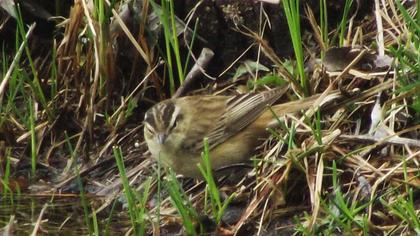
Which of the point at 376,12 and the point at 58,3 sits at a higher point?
the point at 58,3

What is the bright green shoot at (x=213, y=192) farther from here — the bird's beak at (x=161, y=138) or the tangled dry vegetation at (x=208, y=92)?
the bird's beak at (x=161, y=138)

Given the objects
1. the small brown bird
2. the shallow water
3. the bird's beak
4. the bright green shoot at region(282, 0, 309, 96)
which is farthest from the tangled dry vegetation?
the bird's beak

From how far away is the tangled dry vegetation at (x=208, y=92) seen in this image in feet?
24.2

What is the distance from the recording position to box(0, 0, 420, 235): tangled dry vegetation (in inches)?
290

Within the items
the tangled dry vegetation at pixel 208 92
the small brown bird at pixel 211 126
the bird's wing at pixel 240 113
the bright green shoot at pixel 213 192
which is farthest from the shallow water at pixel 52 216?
the bird's wing at pixel 240 113

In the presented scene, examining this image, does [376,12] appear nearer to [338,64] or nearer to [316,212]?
[338,64]

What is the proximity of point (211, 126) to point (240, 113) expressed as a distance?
0.26 metres

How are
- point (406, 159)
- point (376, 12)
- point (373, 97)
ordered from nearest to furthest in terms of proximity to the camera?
point (406, 159) < point (373, 97) < point (376, 12)

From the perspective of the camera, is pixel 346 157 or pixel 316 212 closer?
pixel 316 212

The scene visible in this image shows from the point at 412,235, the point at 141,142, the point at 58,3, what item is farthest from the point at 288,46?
the point at 412,235

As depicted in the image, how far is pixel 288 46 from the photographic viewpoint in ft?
29.8

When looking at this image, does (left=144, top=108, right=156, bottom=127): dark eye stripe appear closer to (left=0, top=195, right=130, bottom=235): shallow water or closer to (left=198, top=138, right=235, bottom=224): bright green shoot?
(left=0, top=195, right=130, bottom=235): shallow water

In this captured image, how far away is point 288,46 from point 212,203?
211 centimetres

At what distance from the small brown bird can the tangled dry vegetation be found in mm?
143
